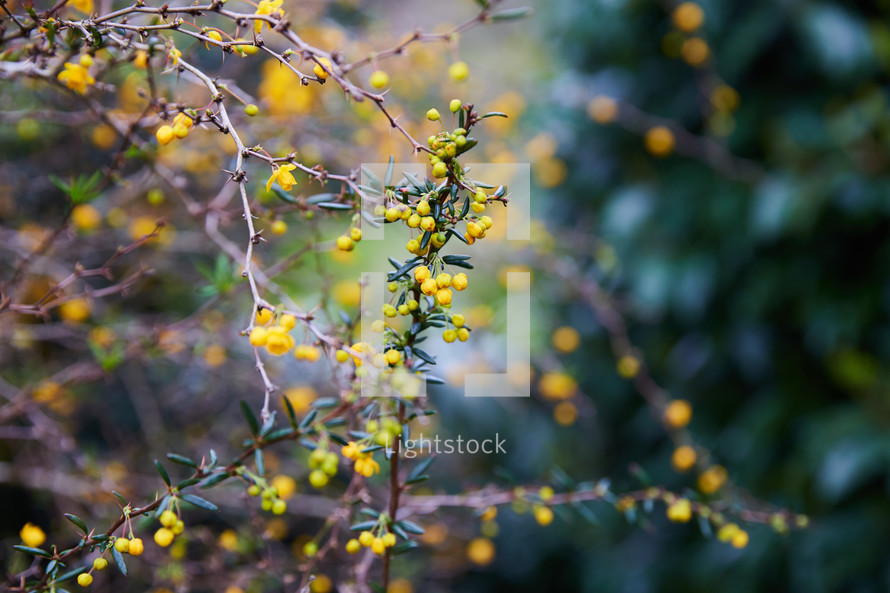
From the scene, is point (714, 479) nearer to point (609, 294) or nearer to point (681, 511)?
point (681, 511)

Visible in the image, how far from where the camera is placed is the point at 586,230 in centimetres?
208

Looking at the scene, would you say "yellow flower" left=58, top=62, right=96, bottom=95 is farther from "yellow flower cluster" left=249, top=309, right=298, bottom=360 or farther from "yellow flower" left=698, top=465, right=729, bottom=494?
"yellow flower" left=698, top=465, right=729, bottom=494

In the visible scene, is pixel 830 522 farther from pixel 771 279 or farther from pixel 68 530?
pixel 68 530

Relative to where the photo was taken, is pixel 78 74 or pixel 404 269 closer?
pixel 404 269

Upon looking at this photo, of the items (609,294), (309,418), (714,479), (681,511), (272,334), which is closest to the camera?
(272,334)

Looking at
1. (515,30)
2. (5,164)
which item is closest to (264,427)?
(5,164)

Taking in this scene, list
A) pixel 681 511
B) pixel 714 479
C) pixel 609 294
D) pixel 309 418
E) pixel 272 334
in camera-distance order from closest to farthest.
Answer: pixel 272 334 → pixel 309 418 → pixel 681 511 → pixel 714 479 → pixel 609 294

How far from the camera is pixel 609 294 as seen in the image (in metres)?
1.74

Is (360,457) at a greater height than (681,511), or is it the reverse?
(360,457)

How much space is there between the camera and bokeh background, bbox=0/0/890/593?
1.46 meters

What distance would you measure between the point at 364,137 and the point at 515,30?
9.93 ft

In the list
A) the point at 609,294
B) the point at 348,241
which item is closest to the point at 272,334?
the point at 348,241

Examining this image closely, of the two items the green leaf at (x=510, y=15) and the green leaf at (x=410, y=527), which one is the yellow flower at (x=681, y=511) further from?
the green leaf at (x=510, y=15)

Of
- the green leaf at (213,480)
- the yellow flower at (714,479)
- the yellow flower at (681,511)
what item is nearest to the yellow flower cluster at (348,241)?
the green leaf at (213,480)
